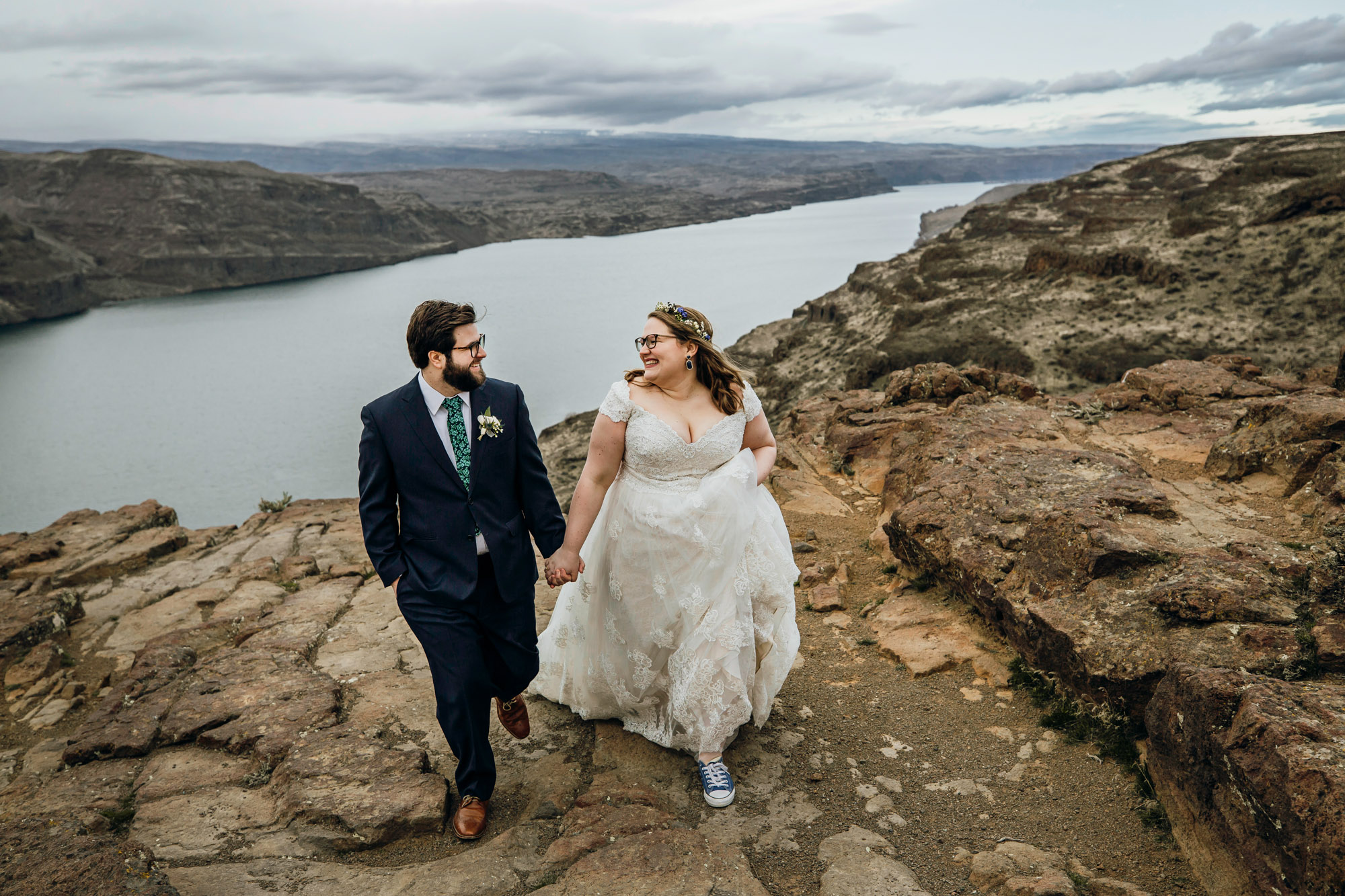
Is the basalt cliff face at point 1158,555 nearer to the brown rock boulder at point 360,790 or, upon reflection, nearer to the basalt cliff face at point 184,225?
the brown rock boulder at point 360,790

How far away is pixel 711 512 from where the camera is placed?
3.34m

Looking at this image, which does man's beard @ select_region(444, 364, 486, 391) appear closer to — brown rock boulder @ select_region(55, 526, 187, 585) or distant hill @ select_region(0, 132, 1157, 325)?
brown rock boulder @ select_region(55, 526, 187, 585)

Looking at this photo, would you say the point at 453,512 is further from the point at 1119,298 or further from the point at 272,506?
the point at 1119,298

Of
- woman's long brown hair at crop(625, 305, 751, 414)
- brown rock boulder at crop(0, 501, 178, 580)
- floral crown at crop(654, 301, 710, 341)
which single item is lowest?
brown rock boulder at crop(0, 501, 178, 580)

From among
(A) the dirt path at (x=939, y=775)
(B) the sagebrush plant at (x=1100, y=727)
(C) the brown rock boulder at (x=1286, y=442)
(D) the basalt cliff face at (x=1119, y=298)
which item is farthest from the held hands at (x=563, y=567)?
(D) the basalt cliff face at (x=1119, y=298)

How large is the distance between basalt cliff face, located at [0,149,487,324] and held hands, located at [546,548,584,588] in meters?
78.3

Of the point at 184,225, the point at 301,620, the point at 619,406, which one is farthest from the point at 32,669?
the point at 184,225

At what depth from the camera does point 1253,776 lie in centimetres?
243

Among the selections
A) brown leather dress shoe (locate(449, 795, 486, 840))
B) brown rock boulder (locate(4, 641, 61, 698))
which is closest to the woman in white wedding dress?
brown leather dress shoe (locate(449, 795, 486, 840))

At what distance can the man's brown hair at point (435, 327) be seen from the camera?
306 centimetres

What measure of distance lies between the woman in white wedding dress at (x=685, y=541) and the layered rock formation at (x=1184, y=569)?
1494mm

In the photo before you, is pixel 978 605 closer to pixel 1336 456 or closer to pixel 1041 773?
pixel 1041 773

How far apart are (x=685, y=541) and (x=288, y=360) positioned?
41014 millimetres

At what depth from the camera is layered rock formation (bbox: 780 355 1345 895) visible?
8.08 feet
